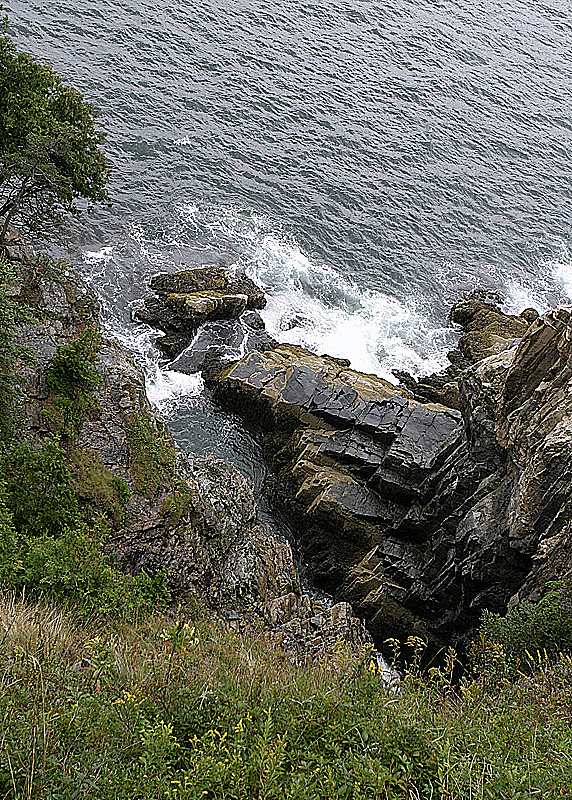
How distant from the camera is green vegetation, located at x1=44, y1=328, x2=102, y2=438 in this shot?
20.8 metres

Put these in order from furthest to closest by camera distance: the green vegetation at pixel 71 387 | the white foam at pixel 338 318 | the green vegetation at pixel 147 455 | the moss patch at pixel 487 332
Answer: the moss patch at pixel 487 332 → the white foam at pixel 338 318 → the green vegetation at pixel 147 455 → the green vegetation at pixel 71 387

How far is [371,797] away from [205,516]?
16111 millimetres

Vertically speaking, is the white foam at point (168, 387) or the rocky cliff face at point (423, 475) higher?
the rocky cliff face at point (423, 475)

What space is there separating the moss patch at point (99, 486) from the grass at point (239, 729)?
8.17 meters

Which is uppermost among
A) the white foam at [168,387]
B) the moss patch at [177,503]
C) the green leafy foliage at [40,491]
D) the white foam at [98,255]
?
the green leafy foliage at [40,491]

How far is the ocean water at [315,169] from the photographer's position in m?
37.5

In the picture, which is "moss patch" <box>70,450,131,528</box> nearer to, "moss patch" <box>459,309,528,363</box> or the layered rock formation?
the layered rock formation

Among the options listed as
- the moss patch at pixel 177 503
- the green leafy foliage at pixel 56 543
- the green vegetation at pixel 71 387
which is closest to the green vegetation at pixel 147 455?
the moss patch at pixel 177 503

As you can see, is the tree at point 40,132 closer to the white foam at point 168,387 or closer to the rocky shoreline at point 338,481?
the rocky shoreline at point 338,481

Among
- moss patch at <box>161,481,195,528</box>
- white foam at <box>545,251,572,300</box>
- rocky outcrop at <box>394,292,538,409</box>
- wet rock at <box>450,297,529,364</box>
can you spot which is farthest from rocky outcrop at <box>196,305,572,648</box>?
white foam at <box>545,251,572,300</box>

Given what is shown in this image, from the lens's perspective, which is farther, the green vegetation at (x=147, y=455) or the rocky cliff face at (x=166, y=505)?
the green vegetation at (x=147, y=455)

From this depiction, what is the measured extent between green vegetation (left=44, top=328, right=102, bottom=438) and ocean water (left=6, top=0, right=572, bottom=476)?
8402 millimetres

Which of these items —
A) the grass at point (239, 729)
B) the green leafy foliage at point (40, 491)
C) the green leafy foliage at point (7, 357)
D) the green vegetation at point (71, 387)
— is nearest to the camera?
the grass at point (239, 729)

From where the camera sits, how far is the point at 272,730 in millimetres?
8492
